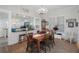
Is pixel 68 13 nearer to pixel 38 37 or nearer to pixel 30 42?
pixel 38 37

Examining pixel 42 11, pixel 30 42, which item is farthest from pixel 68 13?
pixel 30 42

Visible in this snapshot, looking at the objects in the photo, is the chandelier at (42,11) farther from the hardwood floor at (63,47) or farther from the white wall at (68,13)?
the hardwood floor at (63,47)

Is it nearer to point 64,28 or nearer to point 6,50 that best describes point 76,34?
point 64,28

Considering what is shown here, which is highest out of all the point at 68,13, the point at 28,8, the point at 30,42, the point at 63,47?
the point at 28,8

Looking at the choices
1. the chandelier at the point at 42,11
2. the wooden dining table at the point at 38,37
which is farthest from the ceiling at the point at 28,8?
the wooden dining table at the point at 38,37

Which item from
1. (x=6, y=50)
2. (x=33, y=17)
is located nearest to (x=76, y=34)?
(x=33, y=17)

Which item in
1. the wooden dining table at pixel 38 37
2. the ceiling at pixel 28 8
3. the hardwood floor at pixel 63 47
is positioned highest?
the ceiling at pixel 28 8

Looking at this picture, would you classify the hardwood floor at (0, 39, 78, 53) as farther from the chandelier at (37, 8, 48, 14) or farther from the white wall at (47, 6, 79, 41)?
the chandelier at (37, 8, 48, 14)

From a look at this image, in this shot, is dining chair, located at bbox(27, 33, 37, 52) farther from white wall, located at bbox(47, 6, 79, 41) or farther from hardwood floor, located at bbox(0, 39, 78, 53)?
white wall, located at bbox(47, 6, 79, 41)

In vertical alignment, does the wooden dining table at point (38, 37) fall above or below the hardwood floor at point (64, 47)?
above

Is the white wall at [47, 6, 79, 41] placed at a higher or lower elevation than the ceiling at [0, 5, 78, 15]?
lower

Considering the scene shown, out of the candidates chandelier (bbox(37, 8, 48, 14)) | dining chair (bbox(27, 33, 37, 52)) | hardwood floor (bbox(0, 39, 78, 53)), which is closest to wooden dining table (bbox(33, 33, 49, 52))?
dining chair (bbox(27, 33, 37, 52))

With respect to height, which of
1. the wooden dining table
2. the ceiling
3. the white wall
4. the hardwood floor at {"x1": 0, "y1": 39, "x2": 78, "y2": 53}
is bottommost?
the hardwood floor at {"x1": 0, "y1": 39, "x2": 78, "y2": 53}

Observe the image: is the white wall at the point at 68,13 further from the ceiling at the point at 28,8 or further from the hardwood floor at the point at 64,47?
the hardwood floor at the point at 64,47
